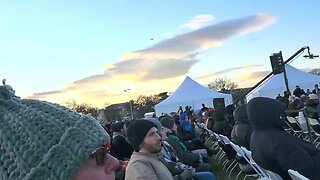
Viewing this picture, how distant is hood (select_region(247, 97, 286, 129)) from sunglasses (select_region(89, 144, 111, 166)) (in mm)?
3694

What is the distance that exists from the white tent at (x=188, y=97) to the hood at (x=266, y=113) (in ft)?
75.0

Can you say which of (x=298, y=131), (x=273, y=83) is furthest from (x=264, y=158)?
(x=273, y=83)

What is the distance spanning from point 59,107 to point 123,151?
19.7ft

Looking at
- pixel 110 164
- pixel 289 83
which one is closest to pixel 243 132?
pixel 110 164

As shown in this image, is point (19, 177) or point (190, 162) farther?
point (190, 162)

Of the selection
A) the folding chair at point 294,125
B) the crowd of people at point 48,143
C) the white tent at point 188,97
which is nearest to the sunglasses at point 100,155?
the crowd of people at point 48,143

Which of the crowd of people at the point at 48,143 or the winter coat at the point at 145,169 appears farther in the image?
the winter coat at the point at 145,169

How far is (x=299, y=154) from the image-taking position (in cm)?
450

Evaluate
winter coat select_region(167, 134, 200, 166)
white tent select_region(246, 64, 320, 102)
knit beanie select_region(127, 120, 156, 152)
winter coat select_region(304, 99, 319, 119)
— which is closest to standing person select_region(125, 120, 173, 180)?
knit beanie select_region(127, 120, 156, 152)

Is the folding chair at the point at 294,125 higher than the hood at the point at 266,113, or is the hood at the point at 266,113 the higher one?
the hood at the point at 266,113

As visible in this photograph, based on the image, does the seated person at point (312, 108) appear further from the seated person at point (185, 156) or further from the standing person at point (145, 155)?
the standing person at point (145, 155)

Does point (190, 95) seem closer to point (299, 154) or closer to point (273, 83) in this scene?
point (273, 83)

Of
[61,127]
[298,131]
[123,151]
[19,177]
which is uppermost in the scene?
[61,127]

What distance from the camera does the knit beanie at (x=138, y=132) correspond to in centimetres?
537
